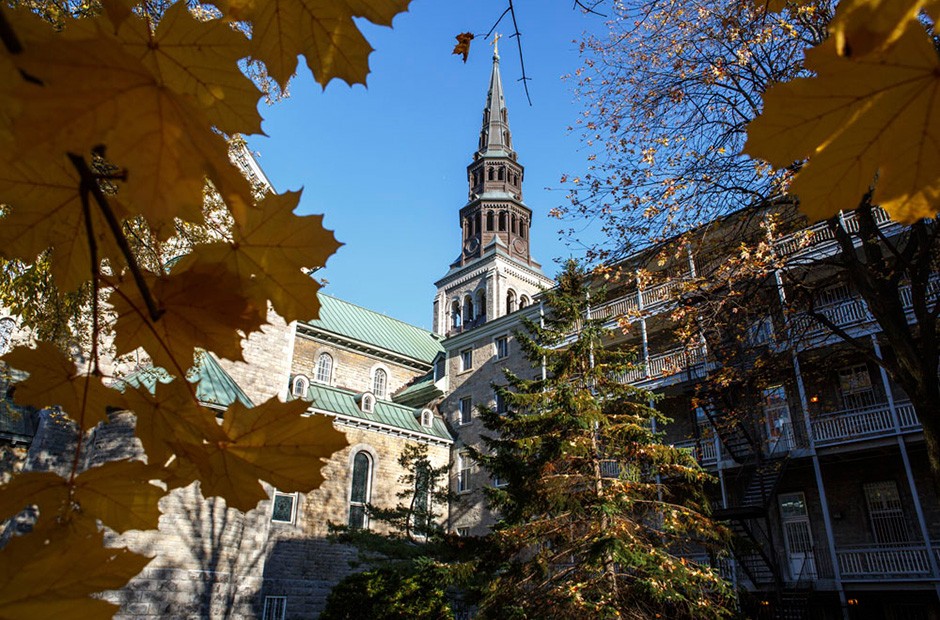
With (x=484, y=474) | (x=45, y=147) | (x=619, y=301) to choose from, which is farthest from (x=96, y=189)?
(x=484, y=474)

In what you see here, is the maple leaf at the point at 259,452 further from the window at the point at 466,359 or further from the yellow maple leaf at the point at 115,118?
the window at the point at 466,359

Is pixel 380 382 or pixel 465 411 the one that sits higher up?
pixel 380 382

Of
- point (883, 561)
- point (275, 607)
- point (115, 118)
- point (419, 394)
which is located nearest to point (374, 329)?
Answer: point (419, 394)

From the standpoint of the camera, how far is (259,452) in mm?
720

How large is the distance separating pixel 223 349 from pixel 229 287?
10 centimetres

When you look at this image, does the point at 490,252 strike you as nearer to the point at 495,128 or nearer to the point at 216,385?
the point at 495,128

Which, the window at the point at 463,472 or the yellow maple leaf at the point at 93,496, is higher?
the window at the point at 463,472

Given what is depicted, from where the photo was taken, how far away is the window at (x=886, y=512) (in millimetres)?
14008

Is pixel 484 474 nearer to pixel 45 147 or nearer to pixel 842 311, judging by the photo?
pixel 842 311

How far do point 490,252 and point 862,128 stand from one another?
40.1 meters

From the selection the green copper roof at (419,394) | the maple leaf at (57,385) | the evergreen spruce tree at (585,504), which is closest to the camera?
the maple leaf at (57,385)

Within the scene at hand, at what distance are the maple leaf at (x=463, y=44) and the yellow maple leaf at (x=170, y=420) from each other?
1702 mm

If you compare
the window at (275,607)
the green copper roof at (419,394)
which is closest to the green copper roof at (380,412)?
the green copper roof at (419,394)

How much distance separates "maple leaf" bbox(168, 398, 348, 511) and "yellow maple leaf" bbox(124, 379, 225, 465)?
0.05 ft
